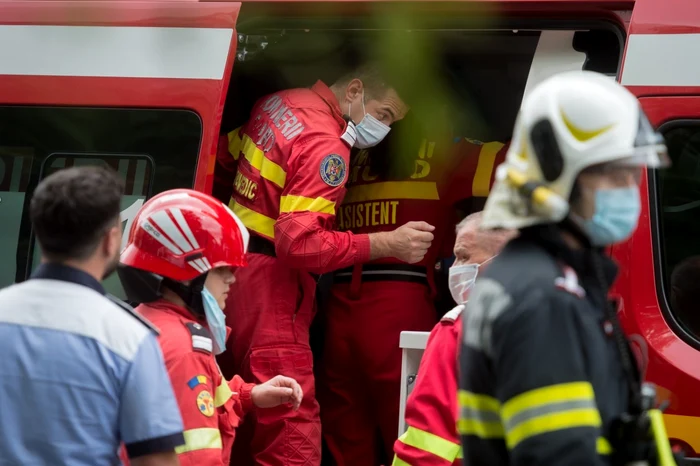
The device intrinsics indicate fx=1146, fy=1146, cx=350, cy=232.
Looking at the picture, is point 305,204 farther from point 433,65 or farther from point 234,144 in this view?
point 433,65

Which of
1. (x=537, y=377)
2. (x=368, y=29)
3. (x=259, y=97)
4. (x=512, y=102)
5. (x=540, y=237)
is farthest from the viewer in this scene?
(x=512, y=102)

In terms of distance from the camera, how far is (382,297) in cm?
469

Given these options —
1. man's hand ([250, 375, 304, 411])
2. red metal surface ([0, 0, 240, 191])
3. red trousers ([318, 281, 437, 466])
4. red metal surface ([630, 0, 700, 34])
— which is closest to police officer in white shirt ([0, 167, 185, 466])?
man's hand ([250, 375, 304, 411])

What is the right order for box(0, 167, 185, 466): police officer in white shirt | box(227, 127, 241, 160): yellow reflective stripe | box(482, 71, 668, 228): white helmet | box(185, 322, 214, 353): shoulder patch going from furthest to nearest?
box(227, 127, 241, 160): yellow reflective stripe
box(185, 322, 214, 353): shoulder patch
box(0, 167, 185, 466): police officer in white shirt
box(482, 71, 668, 228): white helmet

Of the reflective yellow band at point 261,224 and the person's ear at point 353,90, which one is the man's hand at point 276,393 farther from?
the person's ear at point 353,90

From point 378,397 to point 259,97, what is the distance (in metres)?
1.34

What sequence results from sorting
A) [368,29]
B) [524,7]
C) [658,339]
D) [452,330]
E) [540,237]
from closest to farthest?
[540,237]
[452,330]
[658,339]
[524,7]
[368,29]

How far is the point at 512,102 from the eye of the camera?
5.16 meters

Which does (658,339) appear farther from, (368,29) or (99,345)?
(99,345)

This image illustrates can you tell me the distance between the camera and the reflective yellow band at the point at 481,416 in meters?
1.95

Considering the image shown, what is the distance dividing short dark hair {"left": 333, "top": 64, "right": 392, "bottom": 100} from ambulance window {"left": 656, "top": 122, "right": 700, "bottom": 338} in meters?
1.28

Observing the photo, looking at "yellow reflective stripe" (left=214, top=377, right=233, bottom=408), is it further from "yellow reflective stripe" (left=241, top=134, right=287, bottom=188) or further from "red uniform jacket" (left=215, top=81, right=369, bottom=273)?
"yellow reflective stripe" (left=241, top=134, right=287, bottom=188)

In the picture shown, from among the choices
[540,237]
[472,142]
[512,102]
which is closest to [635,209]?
[540,237]

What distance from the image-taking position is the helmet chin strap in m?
3.21
